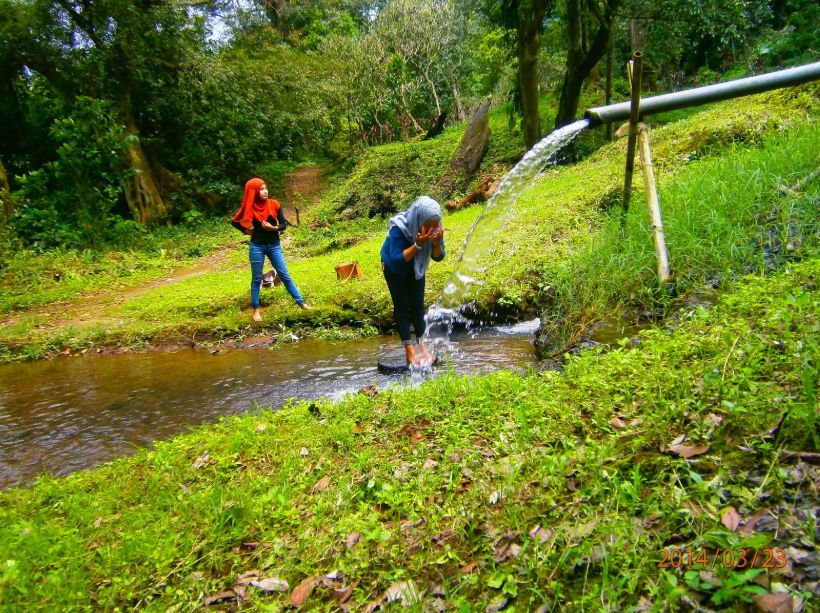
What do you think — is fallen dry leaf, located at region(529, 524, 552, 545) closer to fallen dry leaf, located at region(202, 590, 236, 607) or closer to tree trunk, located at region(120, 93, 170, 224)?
fallen dry leaf, located at region(202, 590, 236, 607)

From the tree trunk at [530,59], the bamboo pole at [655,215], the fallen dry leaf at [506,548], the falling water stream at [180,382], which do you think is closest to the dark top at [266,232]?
the falling water stream at [180,382]

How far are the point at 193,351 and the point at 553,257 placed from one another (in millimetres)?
5069

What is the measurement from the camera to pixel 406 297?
4812 millimetres

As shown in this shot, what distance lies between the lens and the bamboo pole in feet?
13.5

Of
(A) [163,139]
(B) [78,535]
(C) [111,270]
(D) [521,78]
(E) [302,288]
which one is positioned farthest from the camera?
(A) [163,139]

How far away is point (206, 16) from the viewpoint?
18438 millimetres

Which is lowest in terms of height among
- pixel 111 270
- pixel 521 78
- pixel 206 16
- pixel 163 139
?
pixel 111 270

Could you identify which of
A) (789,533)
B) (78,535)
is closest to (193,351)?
(78,535)

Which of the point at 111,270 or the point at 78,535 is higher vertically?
the point at 111,270

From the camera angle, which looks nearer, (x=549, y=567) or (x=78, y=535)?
(x=549, y=567)

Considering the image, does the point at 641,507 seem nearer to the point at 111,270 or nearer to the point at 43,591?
the point at 43,591

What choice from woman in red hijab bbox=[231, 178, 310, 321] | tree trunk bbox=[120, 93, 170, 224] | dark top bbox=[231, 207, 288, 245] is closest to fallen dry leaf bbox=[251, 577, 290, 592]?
woman in red hijab bbox=[231, 178, 310, 321]

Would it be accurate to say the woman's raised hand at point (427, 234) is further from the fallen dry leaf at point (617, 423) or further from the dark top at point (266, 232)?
the dark top at point (266, 232)

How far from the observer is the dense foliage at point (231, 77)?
12.1 m
